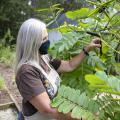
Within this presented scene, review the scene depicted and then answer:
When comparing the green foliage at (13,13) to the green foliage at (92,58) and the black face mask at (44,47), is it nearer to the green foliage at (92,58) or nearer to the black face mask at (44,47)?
the black face mask at (44,47)

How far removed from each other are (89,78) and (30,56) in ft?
3.76

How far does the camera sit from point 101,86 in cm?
91

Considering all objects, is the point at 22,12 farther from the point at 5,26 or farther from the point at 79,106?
the point at 79,106

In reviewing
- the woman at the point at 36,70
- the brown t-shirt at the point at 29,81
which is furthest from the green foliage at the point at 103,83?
the brown t-shirt at the point at 29,81

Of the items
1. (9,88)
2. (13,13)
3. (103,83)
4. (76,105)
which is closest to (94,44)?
(76,105)

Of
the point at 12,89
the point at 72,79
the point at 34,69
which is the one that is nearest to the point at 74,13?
the point at 72,79

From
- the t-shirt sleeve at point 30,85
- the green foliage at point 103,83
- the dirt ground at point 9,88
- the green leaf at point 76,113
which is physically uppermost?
the green foliage at point 103,83

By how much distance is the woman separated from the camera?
6.12 feet

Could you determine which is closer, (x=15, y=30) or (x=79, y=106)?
(x=79, y=106)

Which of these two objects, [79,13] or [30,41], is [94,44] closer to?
[79,13]

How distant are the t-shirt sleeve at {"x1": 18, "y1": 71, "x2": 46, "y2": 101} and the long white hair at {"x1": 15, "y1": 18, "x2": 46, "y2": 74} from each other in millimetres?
106

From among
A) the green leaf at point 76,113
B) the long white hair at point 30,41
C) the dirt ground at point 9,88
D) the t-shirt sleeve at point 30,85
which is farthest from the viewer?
the dirt ground at point 9,88

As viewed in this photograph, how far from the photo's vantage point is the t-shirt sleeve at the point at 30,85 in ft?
6.11

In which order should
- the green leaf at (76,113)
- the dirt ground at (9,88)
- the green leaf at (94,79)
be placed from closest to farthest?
the green leaf at (94,79) → the green leaf at (76,113) → the dirt ground at (9,88)
